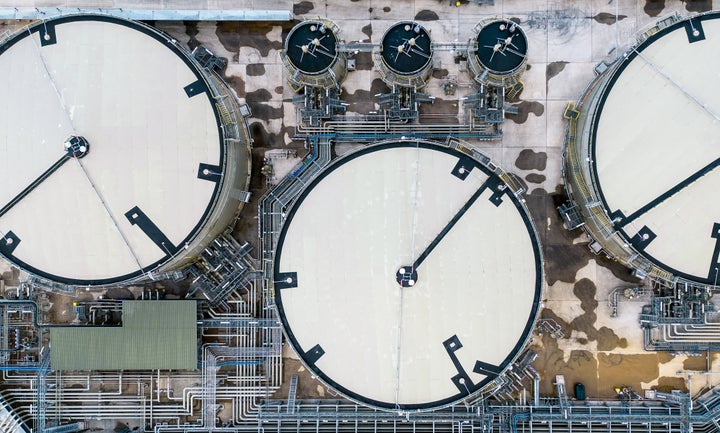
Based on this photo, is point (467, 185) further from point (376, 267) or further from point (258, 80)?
point (258, 80)

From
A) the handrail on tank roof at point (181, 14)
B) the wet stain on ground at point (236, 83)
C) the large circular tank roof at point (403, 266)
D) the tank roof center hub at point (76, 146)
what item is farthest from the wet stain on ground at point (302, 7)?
the tank roof center hub at point (76, 146)

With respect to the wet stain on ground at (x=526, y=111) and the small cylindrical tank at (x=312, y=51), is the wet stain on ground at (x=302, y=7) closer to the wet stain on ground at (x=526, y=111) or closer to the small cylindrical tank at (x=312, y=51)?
the small cylindrical tank at (x=312, y=51)

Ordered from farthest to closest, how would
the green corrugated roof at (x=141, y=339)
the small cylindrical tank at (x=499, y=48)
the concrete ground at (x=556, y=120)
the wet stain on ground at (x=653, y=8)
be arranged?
the concrete ground at (x=556, y=120) → the wet stain on ground at (x=653, y=8) → the green corrugated roof at (x=141, y=339) → the small cylindrical tank at (x=499, y=48)

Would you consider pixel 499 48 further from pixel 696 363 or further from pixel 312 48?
pixel 696 363

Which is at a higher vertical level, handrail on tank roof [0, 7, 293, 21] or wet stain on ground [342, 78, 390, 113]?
handrail on tank roof [0, 7, 293, 21]

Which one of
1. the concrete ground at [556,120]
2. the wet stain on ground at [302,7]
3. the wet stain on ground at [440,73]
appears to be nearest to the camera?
the concrete ground at [556,120]

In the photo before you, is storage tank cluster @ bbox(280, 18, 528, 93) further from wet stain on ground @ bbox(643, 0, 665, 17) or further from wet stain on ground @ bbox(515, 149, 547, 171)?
wet stain on ground @ bbox(643, 0, 665, 17)

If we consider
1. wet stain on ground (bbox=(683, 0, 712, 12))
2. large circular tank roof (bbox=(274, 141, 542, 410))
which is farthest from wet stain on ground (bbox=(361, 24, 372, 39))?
wet stain on ground (bbox=(683, 0, 712, 12))

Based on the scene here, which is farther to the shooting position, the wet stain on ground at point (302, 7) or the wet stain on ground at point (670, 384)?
the wet stain on ground at point (302, 7)
